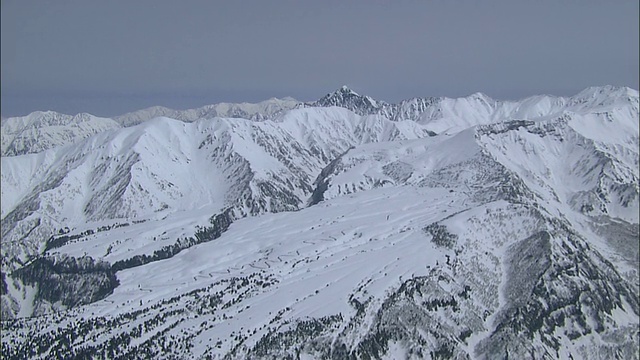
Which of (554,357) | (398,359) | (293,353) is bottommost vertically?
(554,357)

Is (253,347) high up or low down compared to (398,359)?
up

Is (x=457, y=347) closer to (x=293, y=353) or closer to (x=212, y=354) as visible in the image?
(x=293, y=353)

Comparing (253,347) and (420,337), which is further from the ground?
(253,347)

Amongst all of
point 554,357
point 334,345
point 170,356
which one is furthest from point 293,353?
point 554,357

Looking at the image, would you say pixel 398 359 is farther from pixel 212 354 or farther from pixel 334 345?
pixel 212 354

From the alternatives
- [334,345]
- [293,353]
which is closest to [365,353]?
[334,345]

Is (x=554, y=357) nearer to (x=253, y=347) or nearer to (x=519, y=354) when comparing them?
(x=519, y=354)

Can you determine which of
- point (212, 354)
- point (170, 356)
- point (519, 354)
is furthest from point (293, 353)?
point (519, 354)
